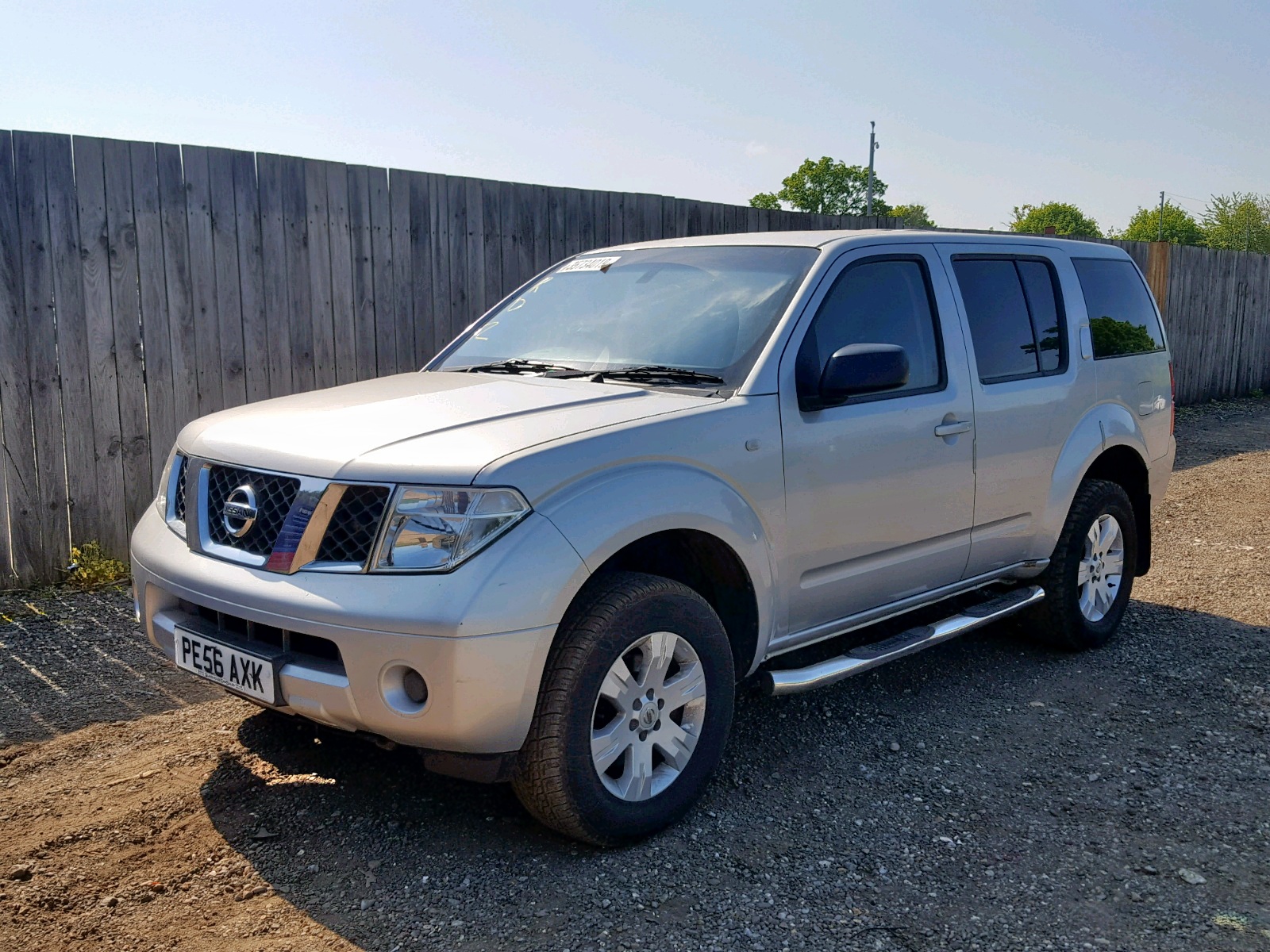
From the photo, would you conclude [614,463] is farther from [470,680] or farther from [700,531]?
[470,680]

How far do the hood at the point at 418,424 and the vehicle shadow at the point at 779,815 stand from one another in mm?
1182

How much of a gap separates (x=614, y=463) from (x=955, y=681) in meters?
2.53

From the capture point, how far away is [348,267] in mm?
6977

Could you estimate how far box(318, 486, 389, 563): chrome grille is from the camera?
3072mm

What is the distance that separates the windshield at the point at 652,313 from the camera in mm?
4000

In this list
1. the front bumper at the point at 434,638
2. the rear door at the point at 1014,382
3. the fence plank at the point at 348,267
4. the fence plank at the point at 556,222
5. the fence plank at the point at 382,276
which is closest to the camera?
the front bumper at the point at 434,638

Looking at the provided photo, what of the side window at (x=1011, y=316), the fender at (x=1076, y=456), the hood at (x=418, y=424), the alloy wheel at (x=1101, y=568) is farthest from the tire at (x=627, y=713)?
the alloy wheel at (x=1101, y=568)

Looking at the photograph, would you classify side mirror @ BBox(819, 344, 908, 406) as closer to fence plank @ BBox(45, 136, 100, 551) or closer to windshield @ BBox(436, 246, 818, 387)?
windshield @ BBox(436, 246, 818, 387)

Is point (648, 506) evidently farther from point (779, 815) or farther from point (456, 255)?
point (456, 255)

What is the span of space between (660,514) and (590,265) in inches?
72.7

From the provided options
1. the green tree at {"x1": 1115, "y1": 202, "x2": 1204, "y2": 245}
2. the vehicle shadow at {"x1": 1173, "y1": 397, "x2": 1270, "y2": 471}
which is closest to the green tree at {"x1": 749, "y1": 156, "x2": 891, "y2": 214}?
the green tree at {"x1": 1115, "y1": 202, "x2": 1204, "y2": 245}

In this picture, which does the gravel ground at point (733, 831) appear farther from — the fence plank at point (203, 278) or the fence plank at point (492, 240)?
the fence plank at point (492, 240)

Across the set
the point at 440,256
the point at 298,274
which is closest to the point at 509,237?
the point at 440,256

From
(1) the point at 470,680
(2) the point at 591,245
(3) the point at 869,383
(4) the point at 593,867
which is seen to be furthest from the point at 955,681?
(2) the point at 591,245
